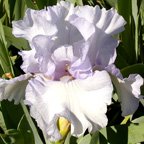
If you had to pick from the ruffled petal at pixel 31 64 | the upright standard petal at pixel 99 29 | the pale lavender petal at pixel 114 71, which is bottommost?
the pale lavender petal at pixel 114 71

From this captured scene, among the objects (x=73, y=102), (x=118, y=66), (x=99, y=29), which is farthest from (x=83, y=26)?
(x=118, y=66)

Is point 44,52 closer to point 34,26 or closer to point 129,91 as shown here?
point 34,26

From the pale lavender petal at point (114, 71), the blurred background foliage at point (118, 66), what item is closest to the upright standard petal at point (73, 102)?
the pale lavender petal at point (114, 71)

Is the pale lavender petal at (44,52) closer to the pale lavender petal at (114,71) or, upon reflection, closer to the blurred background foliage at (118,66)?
the pale lavender petal at (114,71)

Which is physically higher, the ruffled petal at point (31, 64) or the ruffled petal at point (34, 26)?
the ruffled petal at point (34, 26)

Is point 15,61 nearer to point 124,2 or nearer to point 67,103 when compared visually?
point 124,2

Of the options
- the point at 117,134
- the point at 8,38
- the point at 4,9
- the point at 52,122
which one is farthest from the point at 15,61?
the point at 52,122
